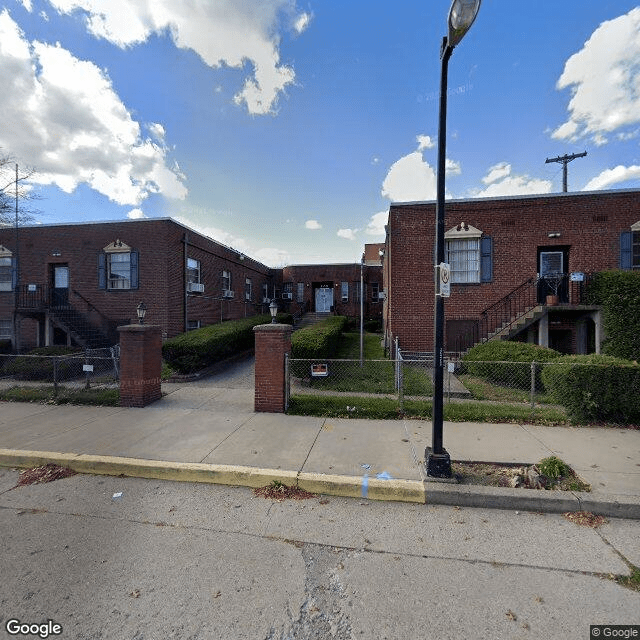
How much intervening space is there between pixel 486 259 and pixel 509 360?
471cm

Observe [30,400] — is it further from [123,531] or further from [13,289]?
[13,289]

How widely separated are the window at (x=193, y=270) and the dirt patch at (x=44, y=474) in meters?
11.8

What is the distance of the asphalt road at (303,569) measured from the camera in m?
2.13

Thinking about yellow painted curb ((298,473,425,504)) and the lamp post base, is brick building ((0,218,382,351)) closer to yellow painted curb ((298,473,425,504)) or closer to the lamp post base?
yellow painted curb ((298,473,425,504))

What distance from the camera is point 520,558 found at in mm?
2711

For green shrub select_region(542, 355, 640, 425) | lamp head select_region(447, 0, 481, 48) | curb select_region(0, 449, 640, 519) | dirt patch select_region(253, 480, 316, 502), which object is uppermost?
lamp head select_region(447, 0, 481, 48)

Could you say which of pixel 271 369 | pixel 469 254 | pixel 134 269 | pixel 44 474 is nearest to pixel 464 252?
pixel 469 254

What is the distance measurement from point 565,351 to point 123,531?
13.9 meters

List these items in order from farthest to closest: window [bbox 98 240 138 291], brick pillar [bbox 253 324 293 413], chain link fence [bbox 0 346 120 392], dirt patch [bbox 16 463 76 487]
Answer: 1. window [bbox 98 240 138 291]
2. chain link fence [bbox 0 346 120 392]
3. brick pillar [bbox 253 324 293 413]
4. dirt patch [bbox 16 463 76 487]

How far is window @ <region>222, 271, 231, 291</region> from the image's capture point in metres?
18.8

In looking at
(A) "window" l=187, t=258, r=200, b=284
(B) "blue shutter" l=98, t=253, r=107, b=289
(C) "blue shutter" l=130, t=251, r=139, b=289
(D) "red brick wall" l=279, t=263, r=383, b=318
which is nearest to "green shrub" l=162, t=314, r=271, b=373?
(C) "blue shutter" l=130, t=251, r=139, b=289

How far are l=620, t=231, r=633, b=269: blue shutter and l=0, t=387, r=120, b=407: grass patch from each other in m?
16.3

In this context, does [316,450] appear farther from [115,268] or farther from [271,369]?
[115,268]

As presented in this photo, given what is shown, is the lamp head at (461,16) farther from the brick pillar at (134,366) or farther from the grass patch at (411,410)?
the brick pillar at (134,366)
